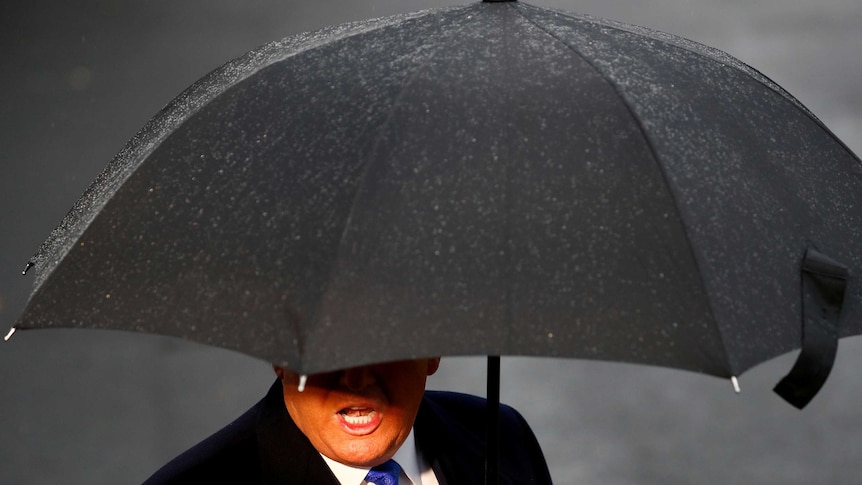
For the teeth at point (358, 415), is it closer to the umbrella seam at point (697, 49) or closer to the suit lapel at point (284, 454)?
the suit lapel at point (284, 454)

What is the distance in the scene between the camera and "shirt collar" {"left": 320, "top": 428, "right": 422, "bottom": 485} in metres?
2.08

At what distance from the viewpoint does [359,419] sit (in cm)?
201

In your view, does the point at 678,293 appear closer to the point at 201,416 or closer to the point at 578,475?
the point at 578,475

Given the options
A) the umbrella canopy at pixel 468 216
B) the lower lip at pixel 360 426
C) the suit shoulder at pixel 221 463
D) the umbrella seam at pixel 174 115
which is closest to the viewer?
the umbrella canopy at pixel 468 216

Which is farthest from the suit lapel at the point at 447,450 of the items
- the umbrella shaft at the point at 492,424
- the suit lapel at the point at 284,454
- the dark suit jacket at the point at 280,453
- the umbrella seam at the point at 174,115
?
the umbrella seam at the point at 174,115

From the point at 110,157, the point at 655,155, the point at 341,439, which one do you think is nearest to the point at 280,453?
A: the point at 341,439

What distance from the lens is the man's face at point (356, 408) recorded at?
6.50 ft

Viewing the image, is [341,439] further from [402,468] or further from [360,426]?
[402,468]

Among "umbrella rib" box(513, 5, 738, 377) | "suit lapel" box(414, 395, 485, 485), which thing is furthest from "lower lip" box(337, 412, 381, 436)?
"umbrella rib" box(513, 5, 738, 377)

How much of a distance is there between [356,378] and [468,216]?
48cm

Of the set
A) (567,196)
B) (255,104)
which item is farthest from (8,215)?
(567,196)

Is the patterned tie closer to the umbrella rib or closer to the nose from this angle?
the nose

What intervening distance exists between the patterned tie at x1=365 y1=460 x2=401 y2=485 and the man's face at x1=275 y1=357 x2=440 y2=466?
0.04 meters

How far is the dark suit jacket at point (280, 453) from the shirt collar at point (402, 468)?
2 cm
